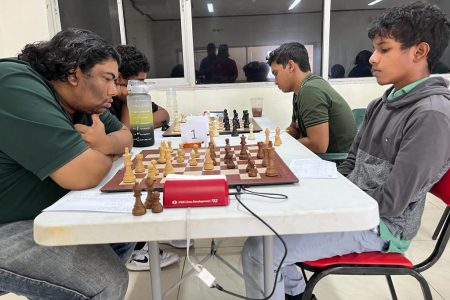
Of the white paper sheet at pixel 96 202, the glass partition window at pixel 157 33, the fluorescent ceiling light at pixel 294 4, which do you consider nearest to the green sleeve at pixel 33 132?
the white paper sheet at pixel 96 202

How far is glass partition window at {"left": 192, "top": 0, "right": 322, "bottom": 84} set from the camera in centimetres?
366

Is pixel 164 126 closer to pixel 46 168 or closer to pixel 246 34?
pixel 46 168

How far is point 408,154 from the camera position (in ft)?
3.30

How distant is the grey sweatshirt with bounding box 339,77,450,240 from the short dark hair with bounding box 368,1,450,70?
0.48 feet

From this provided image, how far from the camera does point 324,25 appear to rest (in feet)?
11.4

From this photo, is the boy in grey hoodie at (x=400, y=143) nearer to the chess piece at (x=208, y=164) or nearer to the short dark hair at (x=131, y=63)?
the chess piece at (x=208, y=164)

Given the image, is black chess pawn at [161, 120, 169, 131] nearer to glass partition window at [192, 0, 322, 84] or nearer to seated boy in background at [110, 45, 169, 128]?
seated boy in background at [110, 45, 169, 128]

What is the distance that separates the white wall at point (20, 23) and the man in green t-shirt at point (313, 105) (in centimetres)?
238

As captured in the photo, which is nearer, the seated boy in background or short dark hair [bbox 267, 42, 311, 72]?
the seated boy in background

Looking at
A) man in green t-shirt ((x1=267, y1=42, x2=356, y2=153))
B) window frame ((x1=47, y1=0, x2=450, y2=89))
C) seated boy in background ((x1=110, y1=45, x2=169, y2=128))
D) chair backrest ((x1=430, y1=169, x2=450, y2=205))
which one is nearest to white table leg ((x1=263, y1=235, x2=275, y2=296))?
chair backrest ((x1=430, y1=169, x2=450, y2=205))

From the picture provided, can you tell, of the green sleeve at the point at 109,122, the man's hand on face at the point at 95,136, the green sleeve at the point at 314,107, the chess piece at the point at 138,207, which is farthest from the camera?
the green sleeve at the point at 314,107

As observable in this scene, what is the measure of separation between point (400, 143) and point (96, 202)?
96cm

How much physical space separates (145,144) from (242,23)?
3641mm

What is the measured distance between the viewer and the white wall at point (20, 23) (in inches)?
125
